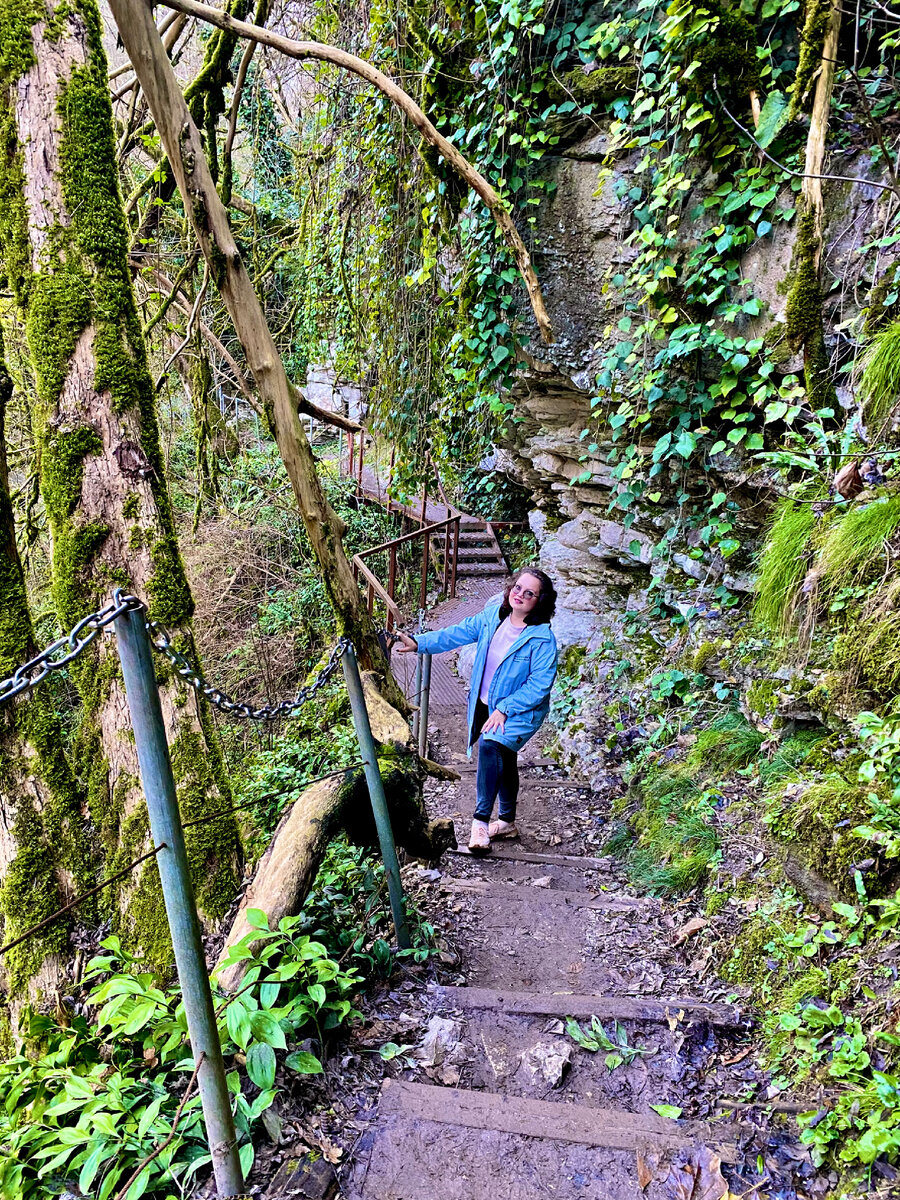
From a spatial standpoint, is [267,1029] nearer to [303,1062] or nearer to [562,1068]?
[303,1062]

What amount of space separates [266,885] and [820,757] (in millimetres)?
2131

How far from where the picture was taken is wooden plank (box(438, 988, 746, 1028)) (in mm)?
2186

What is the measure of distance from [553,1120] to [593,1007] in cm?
55

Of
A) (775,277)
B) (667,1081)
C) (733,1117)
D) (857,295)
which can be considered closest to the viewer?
(733,1117)

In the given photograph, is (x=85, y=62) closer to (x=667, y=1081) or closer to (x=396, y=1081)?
(x=396, y=1081)

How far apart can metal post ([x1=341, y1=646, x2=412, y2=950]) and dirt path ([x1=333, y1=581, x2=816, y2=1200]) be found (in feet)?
0.72

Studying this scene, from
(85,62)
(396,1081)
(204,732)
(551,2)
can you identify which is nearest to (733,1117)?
(396,1081)

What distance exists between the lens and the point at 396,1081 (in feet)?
5.89

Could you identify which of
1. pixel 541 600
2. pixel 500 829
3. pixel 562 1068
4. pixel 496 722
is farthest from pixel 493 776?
pixel 562 1068

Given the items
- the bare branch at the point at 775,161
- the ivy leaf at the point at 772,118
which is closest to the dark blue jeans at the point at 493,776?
the bare branch at the point at 775,161

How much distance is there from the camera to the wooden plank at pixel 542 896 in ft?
10.7

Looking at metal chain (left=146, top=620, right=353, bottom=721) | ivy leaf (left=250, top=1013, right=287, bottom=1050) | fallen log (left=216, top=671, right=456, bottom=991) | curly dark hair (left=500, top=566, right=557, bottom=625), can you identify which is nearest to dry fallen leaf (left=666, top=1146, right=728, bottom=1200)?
ivy leaf (left=250, top=1013, right=287, bottom=1050)

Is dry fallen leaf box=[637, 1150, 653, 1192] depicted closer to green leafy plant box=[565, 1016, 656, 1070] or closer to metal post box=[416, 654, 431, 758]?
green leafy plant box=[565, 1016, 656, 1070]

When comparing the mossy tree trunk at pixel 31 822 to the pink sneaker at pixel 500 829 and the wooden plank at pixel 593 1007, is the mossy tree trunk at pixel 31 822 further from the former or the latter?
the pink sneaker at pixel 500 829
